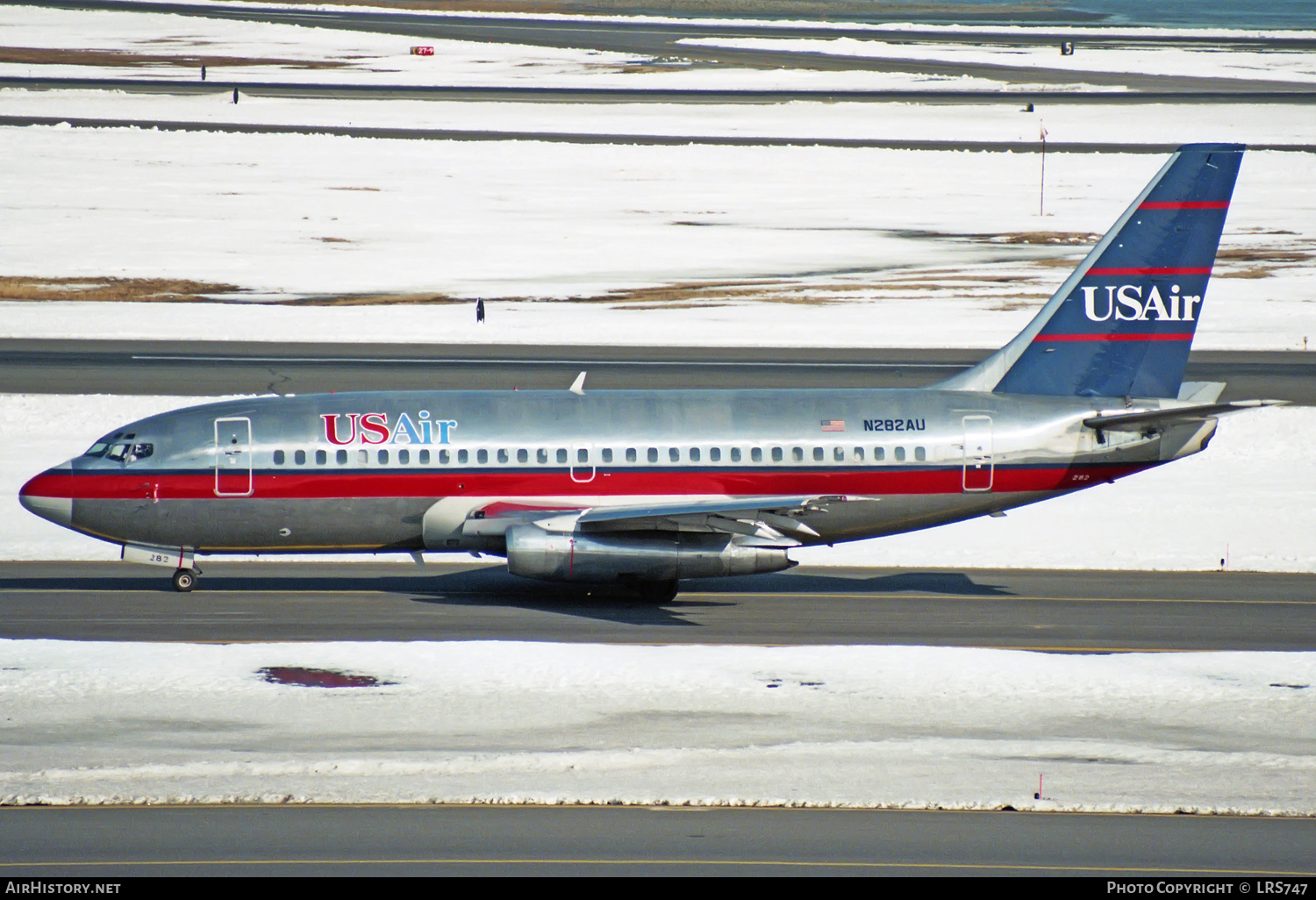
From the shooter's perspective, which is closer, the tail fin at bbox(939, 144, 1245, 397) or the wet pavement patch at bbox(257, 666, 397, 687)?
the wet pavement patch at bbox(257, 666, 397, 687)

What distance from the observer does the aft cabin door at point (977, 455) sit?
32.4 meters

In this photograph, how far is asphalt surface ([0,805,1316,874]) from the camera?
689 inches

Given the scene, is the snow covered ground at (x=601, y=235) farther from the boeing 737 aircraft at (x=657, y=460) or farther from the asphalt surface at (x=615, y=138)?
the boeing 737 aircraft at (x=657, y=460)

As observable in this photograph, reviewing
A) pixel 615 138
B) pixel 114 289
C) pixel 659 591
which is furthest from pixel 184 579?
pixel 615 138

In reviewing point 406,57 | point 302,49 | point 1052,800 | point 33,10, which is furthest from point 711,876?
point 33,10

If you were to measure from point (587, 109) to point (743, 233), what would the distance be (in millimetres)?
36834

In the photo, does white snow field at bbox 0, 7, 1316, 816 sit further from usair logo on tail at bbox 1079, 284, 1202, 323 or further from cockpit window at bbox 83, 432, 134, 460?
usair logo on tail at bbox 1079, 284, 1202, 323

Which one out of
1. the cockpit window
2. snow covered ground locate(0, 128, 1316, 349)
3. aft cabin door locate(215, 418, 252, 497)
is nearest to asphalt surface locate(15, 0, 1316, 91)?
snow covered ground locate(0, 128, 1316, 349)

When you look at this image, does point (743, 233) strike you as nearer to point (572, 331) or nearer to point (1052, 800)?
point (572, 331)

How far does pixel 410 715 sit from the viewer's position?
23828 mm

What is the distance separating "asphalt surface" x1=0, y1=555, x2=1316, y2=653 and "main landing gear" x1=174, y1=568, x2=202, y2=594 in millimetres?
214

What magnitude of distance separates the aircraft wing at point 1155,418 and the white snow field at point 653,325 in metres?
4.53

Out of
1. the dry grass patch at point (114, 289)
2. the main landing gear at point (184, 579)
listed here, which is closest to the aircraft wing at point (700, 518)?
the main landing gear at point (184, 579)

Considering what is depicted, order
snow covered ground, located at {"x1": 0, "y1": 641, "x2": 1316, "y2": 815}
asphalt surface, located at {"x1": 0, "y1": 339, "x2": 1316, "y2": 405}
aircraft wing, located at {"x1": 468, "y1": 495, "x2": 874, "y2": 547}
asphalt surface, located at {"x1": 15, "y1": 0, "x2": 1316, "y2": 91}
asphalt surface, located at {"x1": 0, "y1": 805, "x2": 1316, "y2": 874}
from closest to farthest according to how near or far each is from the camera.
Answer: asphalt surface, located at {"x1": 0, "y1": 805, "x2": 1316, "y2": 874} → snow covered ground, located at {"x1": 0, "y1": 641, "x2": 1316, "y2": 815} → aircraft wing, located at {"x1": 468, "y1": 495, "x2": 874, "y2": 547} → asphalt surface, located at {"x1": 0, "y1": 339, "x2": 1316, "y2": 405} → asphalt surface, located at {"x1": 15, "y1": 0, "x2": 1316, "y2": 91}
